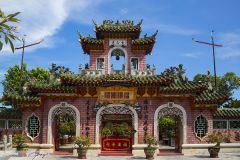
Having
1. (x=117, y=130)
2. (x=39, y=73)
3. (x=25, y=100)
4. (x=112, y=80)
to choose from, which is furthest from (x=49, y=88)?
(x=39, y=73)

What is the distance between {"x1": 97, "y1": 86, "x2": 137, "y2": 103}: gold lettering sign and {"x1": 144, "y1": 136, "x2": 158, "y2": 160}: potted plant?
9.33ft

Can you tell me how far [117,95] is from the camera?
20.7 m

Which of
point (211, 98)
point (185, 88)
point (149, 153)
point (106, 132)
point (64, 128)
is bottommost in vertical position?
point (149, 153)

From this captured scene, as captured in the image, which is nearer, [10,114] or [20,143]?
[20,143]

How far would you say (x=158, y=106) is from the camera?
68.4ft

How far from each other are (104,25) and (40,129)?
26.8 ft

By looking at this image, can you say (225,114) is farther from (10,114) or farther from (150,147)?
(10,114)

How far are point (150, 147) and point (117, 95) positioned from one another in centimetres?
407

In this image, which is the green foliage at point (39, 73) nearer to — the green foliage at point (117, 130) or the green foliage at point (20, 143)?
the green foliage at point (117, 130)

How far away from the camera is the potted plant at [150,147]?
60.1ft

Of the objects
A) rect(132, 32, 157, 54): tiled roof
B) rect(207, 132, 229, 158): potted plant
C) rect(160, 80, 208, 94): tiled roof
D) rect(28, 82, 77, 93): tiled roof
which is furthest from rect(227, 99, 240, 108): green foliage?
rect(28, 82, 77, 93): tiled roof

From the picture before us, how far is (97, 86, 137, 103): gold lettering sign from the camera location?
20.6m

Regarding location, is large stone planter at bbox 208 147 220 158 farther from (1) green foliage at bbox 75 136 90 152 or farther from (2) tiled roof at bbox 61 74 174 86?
(1) green foliage at bbox 75 136 90 152

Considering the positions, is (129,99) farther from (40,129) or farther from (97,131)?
(40,129)
